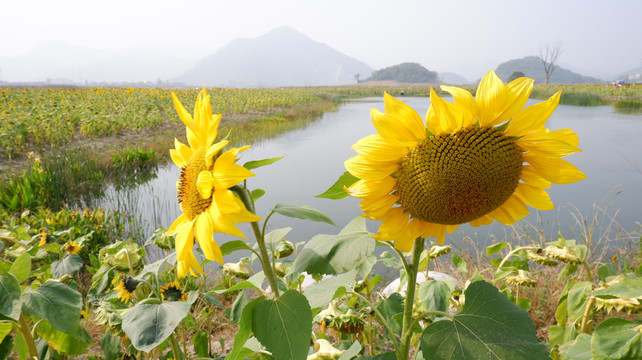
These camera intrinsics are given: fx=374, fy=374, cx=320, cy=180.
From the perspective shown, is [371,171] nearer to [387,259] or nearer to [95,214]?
[387,259]

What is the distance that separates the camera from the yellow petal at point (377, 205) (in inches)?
26.0

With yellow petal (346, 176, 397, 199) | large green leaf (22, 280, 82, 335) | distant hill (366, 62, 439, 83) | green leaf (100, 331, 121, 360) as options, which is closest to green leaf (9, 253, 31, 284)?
large green leaf (22, 280, 82, 335)

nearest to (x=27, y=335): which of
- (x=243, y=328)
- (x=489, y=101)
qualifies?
(x=243, y=328)

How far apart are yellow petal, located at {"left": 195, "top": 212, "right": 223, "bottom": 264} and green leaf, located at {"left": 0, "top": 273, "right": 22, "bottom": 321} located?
1.64 feet

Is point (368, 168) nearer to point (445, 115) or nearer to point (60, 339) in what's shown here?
point (445, 115)

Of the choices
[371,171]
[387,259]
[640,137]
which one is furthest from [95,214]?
[640,137]

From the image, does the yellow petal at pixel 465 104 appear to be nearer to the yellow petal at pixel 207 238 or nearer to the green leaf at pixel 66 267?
the yellow petal at pixel 207 238

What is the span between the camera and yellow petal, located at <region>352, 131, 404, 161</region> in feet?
2.04

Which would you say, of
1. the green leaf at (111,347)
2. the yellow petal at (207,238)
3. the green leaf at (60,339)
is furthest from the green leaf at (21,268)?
the yellow petal at (207,238)

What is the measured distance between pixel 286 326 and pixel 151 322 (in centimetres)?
34

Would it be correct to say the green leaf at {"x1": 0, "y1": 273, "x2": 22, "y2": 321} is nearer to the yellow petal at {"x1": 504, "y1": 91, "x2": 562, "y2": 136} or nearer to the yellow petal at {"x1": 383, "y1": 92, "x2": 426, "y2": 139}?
the yellow petal at {"x1": 383, "y1": 92, "x2": 426, "y2": 139}

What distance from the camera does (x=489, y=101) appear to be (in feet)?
1.98

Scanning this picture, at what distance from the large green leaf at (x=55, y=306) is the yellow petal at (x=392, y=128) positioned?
33.2 inches

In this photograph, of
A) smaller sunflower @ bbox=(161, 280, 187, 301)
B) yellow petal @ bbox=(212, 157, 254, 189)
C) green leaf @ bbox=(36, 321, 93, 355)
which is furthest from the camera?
smaller sunflower @ bbox=(161, 280, 187, 301)
